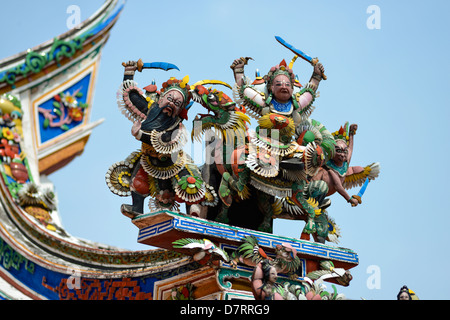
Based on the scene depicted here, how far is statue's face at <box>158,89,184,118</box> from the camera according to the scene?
834 cm

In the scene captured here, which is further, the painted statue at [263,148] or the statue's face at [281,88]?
the statue's face at [281,88]

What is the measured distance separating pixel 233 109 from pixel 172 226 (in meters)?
1.35

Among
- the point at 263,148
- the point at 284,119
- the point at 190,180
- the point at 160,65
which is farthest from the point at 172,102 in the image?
the point at 284,119

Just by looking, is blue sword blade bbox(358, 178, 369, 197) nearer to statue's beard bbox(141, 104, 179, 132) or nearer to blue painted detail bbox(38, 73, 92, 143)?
statue's beard bbox(141, 104, 179, 132)

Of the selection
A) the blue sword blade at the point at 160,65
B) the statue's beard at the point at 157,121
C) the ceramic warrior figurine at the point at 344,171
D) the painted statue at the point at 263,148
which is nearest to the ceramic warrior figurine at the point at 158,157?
the statue's beard at the point at 157,121

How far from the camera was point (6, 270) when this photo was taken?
10805 millimetres

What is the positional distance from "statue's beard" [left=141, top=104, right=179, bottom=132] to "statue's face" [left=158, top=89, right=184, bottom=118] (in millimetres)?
42

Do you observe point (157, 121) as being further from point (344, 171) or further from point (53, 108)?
point (53, 108)

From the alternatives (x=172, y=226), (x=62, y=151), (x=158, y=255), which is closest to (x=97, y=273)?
(x=158, y=255)

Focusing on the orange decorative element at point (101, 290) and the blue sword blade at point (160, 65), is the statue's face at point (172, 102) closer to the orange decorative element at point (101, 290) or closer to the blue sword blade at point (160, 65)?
the blue sword blade at point (160, 65)

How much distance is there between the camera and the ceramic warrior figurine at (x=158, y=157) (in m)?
8.36

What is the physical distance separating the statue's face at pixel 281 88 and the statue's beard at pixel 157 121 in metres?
1.21

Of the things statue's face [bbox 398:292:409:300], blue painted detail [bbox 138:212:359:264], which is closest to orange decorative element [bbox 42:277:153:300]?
blue painted detail [bbox 138:212:359:264]

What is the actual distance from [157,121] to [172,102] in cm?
23
